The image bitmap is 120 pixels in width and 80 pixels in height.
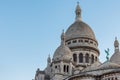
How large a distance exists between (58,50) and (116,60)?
11128mm

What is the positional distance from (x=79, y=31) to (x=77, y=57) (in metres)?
6.25

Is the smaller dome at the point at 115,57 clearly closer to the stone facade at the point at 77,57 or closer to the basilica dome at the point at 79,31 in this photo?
the stone facade at the point at 77,57

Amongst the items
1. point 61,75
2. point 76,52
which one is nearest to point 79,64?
point 76,52

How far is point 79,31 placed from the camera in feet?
249

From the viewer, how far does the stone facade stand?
2254 inches

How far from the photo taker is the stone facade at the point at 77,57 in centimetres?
5725

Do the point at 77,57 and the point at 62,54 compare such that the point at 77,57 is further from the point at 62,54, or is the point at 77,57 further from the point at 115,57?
the point at 115,57

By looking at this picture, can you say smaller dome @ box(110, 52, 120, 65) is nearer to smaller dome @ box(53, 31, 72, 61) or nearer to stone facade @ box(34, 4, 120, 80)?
stone facade @ box(34, 4, 120, 80)

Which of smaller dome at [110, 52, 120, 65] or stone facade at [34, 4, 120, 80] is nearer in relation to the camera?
stone facade at [34, 4, 120, 80]

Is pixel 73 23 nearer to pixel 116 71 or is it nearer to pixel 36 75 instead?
pixel 36 75

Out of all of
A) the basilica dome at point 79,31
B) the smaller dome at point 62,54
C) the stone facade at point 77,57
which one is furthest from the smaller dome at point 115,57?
the basilica dome at point 79,31

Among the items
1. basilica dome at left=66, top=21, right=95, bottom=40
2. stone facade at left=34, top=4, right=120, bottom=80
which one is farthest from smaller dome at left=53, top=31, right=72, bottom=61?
basilica dome at left=66, top=21, right=95, bottom=40

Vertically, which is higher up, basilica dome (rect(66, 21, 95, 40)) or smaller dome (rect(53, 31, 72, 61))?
basilica dome (rect(66, 21, 95, 40))

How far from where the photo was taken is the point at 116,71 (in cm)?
5109
